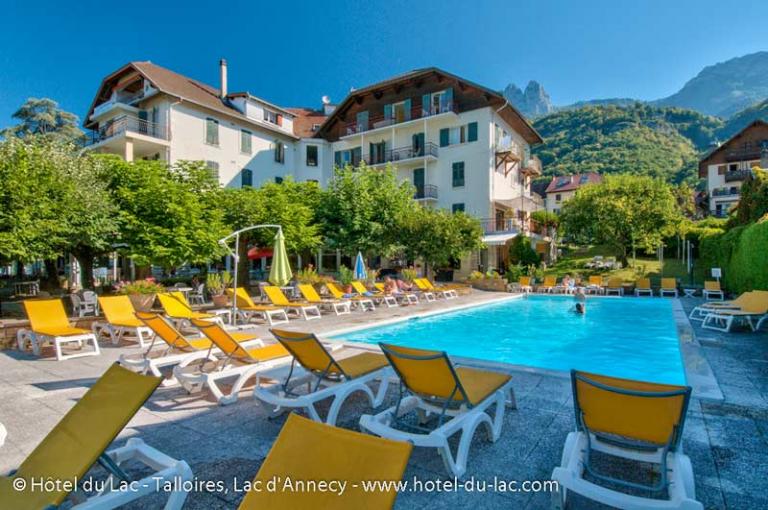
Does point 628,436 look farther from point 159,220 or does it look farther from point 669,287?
point 669,287

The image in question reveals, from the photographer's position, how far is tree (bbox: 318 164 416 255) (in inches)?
829

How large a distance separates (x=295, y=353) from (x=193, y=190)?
14.7 metres

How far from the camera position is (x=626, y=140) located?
72188mm

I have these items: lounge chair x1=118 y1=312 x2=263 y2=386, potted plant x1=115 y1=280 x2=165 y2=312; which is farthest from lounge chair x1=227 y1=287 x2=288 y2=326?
lounge chair x1=118 y1=312 x2=263 y2=386

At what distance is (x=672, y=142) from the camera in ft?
241

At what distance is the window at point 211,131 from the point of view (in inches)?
1017

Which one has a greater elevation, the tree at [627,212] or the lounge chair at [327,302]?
the tree at [627,212]

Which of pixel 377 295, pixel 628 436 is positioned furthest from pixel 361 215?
pixel 628 436

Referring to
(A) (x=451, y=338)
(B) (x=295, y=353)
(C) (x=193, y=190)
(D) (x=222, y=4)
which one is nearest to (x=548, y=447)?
(B) (x=295, y=353)

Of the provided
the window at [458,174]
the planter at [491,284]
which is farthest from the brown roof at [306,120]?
the planter at [491,284]

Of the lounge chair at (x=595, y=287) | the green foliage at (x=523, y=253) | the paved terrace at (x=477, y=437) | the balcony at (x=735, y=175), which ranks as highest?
the balcony at (x=735, y=175)

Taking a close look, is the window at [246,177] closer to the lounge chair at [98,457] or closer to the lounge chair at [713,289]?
the lounge chair at [713,289]

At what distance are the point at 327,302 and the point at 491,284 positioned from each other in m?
12.2

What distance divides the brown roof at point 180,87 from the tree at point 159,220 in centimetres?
1026
